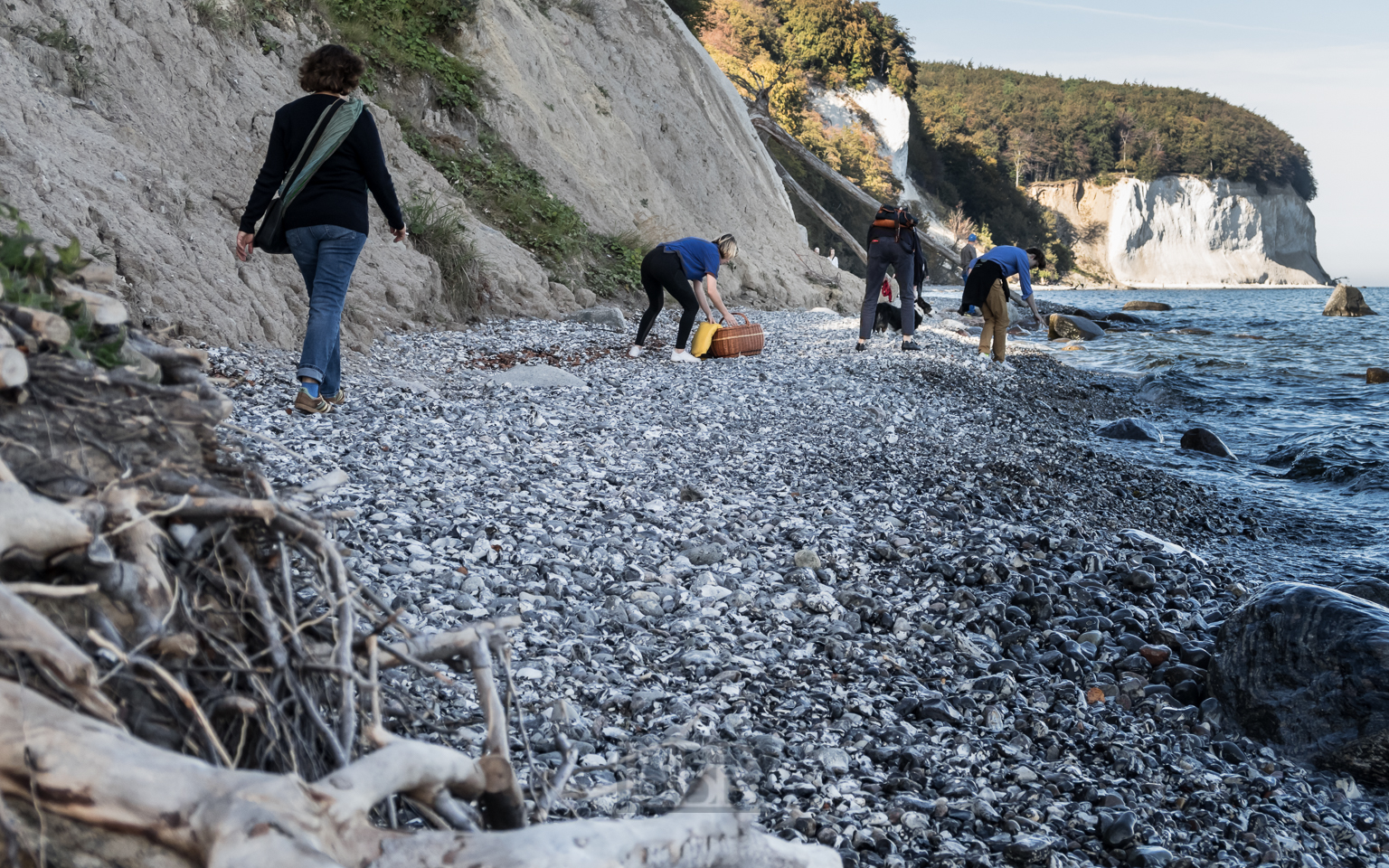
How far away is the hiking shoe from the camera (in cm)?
612

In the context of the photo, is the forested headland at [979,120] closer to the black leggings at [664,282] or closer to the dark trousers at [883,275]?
the dark trousers at [883,275]

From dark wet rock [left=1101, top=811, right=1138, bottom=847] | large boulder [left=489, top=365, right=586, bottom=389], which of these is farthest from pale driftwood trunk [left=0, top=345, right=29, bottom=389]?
large boulder [left=489, top=365, right=586, bottom=389]

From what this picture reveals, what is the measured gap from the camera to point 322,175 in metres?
5.69

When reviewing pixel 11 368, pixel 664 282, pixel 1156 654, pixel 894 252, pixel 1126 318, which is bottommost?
pixel 1156 654

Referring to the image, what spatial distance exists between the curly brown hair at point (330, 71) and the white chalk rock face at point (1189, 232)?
102 metres

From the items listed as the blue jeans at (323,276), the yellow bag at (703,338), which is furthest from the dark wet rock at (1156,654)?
the yellow bag at (703,338)

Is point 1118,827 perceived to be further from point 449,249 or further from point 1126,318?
point 1126,318

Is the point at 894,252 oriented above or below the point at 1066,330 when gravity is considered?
above

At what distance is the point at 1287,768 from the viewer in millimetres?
3373

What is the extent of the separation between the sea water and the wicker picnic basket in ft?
15.4

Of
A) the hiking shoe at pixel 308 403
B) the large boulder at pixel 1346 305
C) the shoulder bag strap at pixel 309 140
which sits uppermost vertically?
the large boulder at pixel 1346 305

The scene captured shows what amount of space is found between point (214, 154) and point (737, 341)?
21.5ft

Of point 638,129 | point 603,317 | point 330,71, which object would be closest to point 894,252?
point 603,317

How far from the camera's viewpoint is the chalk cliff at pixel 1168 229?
93.4 m
